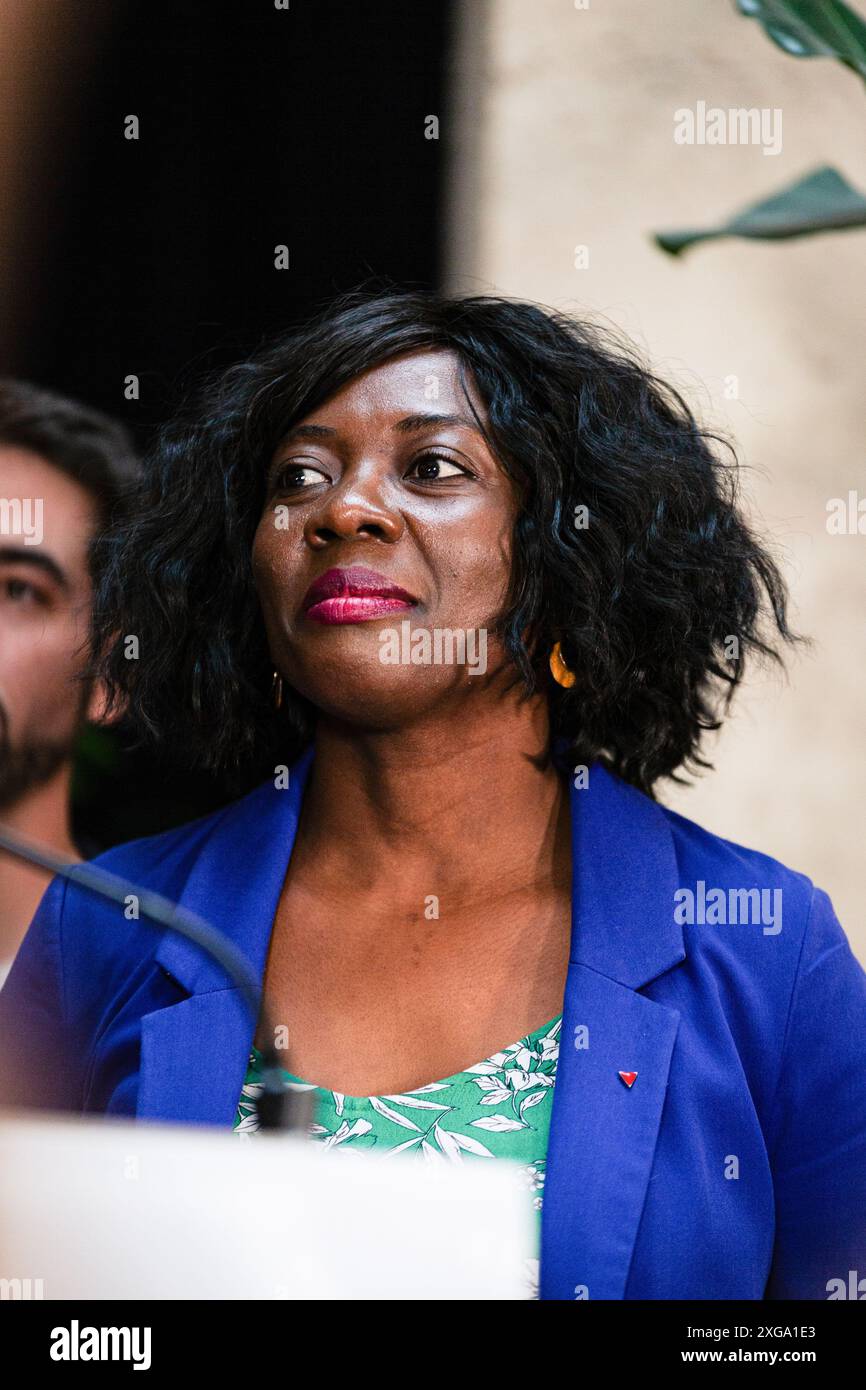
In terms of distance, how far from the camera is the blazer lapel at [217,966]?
171cm

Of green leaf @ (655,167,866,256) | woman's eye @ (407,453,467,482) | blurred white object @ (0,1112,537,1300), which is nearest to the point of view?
green leaf @ (655,167,866,256)

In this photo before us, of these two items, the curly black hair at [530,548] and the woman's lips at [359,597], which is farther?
the curly black hair at [530,548]

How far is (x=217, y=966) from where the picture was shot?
5.86 ft

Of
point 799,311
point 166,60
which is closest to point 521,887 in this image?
point 799,311

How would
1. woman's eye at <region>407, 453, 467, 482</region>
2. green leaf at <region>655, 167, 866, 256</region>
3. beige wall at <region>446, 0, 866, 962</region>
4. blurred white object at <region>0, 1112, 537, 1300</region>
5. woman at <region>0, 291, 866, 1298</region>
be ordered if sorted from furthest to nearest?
beige wall at <region>446, 0, 866, 962</region>, woman's eye at <region>407, 453, 467, 482</region>, woman at <region>0, 291, 866, 1298</region>, blurred white object at <region>0, 1112, 537, 1300</region>, green leaf at <region>655, 167, 866, 256</region>

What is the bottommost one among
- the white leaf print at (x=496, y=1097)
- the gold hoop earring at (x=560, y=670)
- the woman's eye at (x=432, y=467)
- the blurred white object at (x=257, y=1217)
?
the blurred white object at (x=257, y=1217)

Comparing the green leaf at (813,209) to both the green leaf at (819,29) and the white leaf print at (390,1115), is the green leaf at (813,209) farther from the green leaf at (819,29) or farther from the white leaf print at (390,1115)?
the white leaf print at (390,1115)

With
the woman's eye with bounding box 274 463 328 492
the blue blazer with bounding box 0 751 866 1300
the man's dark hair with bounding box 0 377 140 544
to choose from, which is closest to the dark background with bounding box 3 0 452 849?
the man's dark hair with bounding box 0 377 140 544

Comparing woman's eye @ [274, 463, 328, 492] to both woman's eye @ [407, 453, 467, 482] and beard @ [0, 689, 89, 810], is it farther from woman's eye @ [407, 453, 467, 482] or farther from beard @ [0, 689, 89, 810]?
beard @ [0, 689, 89, 810]

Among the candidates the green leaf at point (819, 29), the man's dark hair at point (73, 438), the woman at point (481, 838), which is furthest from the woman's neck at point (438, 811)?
the green leaf at point (819, 29)

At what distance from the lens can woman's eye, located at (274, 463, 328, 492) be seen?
5.99ft

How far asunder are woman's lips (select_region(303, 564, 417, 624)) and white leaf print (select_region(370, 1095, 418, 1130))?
49cm

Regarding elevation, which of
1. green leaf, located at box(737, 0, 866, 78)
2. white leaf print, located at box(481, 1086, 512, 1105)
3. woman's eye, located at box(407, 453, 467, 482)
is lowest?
white leaf print, located at box(481, 1086, 512, 1105)

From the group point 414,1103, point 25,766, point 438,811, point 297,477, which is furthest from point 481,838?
point 25,766
